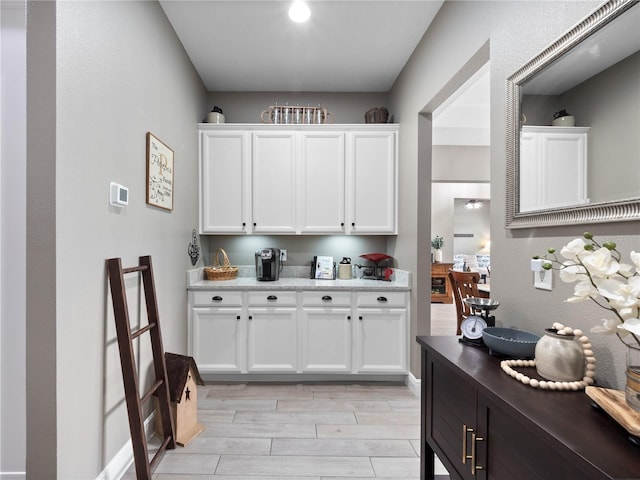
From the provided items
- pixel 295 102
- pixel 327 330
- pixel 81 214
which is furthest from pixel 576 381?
pixel 295 102

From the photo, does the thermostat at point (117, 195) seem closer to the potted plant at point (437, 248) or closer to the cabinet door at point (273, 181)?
the cabinet door at point (273, 181)

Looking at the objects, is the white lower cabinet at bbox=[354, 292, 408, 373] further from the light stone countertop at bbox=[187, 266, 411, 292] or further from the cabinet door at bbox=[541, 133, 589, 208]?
the cabinet door at bbox=[541, 133, 589, 208]

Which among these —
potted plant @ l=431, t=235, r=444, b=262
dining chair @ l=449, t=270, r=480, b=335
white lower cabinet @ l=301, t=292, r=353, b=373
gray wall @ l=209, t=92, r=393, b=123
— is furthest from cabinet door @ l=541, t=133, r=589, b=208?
potted plant @ l=431, t=235, r=444, b=262

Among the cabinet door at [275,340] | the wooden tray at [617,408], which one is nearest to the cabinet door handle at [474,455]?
the wooden tray at [617,408]

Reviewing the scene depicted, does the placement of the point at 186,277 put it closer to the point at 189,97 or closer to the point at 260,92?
the point at 189,97

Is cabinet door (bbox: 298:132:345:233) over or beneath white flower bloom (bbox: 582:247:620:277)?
over

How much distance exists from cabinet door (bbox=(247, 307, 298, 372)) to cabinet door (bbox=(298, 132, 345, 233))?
2.87ft

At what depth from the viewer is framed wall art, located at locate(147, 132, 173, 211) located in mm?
2211

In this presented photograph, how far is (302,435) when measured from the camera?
7.50 ft

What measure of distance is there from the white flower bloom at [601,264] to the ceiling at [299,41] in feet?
7.17

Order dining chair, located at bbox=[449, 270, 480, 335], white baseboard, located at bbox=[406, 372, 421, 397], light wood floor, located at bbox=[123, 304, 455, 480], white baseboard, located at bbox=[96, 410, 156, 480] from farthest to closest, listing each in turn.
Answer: dining chair, located at bbox=[449, 270, 480, 335] < white baseboard, located at bbox=[406, 372, 421, 397] < light wood floor, located at bbox=[123, 304, 455, 480] < white baseboard, located at bbox=[96, 410, 156, 480]

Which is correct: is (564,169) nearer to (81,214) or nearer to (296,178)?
(81,214)

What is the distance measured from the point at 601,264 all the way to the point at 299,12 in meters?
2.38

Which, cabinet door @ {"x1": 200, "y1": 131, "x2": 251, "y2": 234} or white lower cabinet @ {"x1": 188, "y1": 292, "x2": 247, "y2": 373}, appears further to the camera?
cabinet door @ {"x1": 200, "y1": 131, "x2": 251, "y2": 234}
